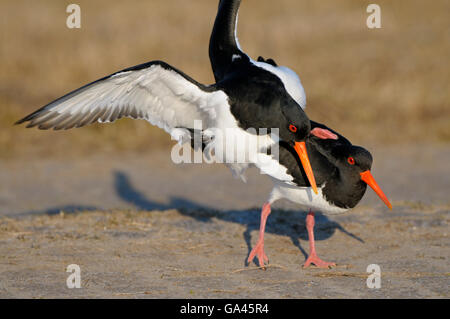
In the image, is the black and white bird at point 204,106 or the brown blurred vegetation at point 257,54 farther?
the brown blurred vegetation at point 257,54

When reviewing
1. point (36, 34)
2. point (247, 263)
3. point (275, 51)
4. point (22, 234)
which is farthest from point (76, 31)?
point (247, 263)

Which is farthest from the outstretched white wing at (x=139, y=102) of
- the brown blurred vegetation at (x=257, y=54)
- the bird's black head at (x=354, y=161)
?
the brown blurred vegetation at (x=257, y=54)

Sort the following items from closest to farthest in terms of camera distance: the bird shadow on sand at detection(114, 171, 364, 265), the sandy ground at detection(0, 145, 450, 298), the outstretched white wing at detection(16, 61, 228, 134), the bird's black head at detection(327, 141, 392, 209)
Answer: the sandy ground at detection(0, 145, 450, 298) < the outstretched white wing at detection(16, 61, 228, 134) < the bird's black head at detection(327, 141, 392, 209) < the bird shadow on sand at detection(114, 171, 364, 265)

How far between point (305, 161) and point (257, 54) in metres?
10.4

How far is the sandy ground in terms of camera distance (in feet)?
18.4

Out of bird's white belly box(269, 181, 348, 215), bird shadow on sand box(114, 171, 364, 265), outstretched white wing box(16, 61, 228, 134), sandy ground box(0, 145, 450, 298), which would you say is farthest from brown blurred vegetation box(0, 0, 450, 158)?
bird's white belly box(269, 181, 348, 215)

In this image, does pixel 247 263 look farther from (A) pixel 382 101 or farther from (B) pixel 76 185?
(A) pixel 382 101

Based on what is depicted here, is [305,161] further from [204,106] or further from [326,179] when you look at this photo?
[204,106]

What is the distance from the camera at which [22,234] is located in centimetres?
709

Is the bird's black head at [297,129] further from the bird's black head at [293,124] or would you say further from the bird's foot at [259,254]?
the bird's foot at [259,254]

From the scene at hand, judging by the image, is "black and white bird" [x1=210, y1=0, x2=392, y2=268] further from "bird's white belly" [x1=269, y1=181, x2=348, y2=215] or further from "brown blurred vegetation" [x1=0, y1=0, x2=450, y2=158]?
"brown blurred vegetation" [x1=0, y1=0, x2=450, y2=158]

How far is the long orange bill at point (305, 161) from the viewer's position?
5.94 meters

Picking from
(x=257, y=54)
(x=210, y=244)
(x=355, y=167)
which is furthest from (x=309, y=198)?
(x=257, y=54)

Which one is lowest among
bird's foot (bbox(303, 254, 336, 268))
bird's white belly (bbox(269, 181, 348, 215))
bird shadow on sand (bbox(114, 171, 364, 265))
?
bird's foot (bbox(303, 254, 336, 268))
